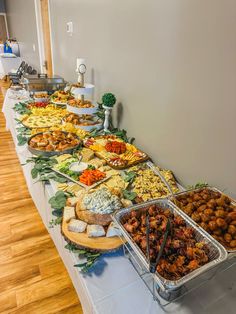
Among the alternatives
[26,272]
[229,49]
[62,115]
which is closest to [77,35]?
[62,115]

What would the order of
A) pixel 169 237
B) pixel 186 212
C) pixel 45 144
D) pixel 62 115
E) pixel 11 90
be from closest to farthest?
1. pixel 169 237
2. pixel 186 212
3. pixel 45 144
4. pixel 62 115
5. pixel 11 90

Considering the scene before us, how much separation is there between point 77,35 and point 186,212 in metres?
2.01

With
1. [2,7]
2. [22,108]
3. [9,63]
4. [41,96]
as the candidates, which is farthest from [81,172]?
[2,7]

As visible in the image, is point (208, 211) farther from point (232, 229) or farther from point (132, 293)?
point (132, 293)

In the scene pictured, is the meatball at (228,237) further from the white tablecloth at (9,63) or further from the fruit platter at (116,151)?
the white tablecloth at (9,63)

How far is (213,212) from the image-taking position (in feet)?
2.52

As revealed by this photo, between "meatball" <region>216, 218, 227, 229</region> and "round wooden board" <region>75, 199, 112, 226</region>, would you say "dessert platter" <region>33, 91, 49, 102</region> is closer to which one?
"round wooden board" <region>75, 199, 112, 226</region>

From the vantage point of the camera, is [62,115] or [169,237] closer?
[169,237]

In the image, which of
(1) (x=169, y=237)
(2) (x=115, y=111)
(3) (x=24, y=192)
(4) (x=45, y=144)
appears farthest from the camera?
(3) (x=24, y=192)

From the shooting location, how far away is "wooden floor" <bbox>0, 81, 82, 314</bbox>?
107 centimetres

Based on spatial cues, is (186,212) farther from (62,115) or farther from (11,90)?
(11,90)

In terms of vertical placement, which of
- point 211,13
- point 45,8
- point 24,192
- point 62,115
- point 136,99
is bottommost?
point 24,192

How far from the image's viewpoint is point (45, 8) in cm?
323

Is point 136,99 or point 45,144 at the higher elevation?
point 136,99
